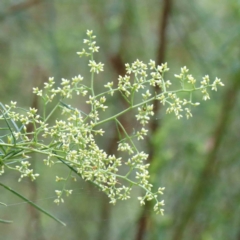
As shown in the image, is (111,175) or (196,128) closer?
(111,175)

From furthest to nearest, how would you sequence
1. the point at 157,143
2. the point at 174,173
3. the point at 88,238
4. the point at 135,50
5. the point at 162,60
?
the point at 88,238 < the point at 135,50 < the point at 174,173 < the point at 162,60 < the point at 157,143

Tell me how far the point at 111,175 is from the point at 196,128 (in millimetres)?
1899

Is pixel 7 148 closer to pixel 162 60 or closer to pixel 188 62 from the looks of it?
pixel 162 60

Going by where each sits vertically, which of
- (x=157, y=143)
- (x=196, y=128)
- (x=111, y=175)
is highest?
(x=196, y=128)

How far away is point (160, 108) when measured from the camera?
2709 millimetres

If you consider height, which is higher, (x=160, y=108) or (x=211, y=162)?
(x=160, y=108)

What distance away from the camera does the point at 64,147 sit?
0.89 meters

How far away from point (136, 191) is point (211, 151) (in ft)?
3.41

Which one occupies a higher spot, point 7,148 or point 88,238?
point 88,238

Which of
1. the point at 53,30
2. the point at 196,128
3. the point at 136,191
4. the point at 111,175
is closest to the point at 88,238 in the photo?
the point at 136,191

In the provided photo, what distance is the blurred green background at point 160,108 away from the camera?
100 inches


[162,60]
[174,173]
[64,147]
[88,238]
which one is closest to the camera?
[64,147]

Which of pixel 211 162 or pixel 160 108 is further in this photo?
pixel 160 108

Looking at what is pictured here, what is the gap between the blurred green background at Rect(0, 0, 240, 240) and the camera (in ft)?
8.36
